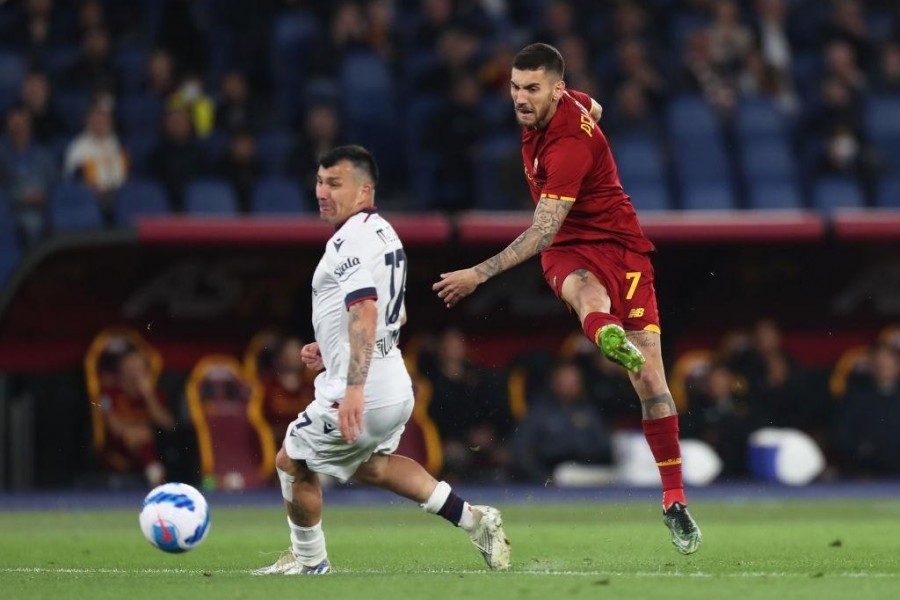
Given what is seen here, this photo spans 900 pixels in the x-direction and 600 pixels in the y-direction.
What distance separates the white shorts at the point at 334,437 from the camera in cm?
829

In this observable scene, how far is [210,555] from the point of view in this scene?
1019cm

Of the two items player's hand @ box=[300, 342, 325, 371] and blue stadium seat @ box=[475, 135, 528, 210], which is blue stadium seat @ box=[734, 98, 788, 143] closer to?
blue stadium seat @ box=[475, 135, 528, 210]

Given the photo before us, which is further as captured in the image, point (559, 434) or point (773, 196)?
point (773, 196)

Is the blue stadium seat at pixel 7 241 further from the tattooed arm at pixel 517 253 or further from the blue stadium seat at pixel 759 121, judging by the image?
the tattooed arm at pixel 517 253

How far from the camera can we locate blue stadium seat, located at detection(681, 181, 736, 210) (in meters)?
18.0

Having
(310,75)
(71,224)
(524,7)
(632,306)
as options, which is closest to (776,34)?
(524,7)

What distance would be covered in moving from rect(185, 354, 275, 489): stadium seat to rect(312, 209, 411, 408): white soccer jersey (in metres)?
8.56

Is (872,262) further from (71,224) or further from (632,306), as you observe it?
(632,306)

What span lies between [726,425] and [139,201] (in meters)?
6.12

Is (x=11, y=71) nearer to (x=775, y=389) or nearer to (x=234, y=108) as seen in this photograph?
(x=234, y=108)

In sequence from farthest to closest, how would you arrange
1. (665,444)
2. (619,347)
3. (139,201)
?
(139,201)
(665,444)
(619,347)

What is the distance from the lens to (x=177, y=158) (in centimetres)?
1712

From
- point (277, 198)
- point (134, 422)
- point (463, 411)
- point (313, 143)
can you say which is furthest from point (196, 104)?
point (463, 411)

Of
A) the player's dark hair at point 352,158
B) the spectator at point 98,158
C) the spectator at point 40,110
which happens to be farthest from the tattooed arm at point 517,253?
the spectator at point 40,110
